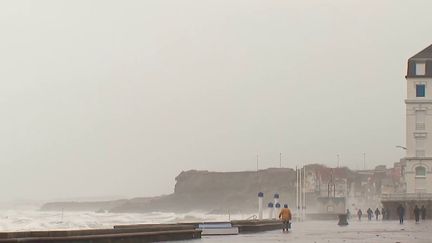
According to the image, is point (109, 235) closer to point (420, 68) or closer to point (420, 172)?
point (420, 172)

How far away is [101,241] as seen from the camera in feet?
98.1

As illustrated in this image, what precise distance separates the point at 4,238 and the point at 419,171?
89.6 m

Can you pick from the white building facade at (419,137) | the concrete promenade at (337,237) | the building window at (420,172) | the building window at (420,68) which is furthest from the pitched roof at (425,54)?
the concrete promenade at (337,237)

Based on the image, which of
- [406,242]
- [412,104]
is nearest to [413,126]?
[412,104]

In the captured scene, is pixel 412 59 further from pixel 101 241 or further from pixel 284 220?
pixel 101 241

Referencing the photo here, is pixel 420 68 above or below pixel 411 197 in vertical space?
above

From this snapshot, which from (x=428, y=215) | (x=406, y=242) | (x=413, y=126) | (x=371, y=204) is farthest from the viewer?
(x=371, y=204)

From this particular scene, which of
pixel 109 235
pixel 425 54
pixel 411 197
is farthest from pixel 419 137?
pixel 109 235

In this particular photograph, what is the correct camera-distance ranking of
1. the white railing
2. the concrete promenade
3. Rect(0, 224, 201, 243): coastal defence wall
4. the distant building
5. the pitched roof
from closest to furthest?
Rect(0, 224, 201, 243): coastal defence wall, the concrete promenade, the white railing, the distant building, the pitched roof

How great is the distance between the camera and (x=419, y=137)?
11031 centimetres

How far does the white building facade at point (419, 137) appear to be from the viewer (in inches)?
4345

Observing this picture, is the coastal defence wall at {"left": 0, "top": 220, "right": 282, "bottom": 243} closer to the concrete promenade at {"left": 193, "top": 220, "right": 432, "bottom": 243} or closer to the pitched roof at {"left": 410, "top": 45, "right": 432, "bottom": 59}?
the concrete promenade at {"left": 193, "top": 220, "right": 432, "bottom": 243}

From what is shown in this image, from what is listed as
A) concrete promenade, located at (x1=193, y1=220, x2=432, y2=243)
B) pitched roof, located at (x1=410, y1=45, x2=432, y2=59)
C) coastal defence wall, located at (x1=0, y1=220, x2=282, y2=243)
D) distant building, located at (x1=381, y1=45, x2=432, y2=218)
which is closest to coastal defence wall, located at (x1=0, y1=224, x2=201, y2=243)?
coastal defence wall, located at (x1=0, y1=220, x2=282, y2=243)

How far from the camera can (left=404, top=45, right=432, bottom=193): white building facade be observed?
4345 inches
